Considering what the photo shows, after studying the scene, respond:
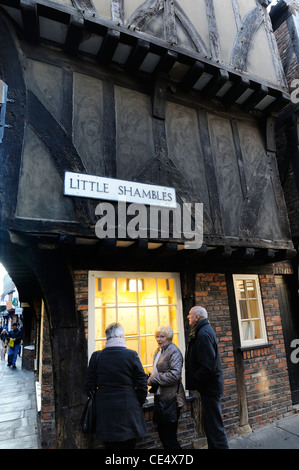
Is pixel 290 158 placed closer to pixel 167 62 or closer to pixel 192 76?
pixel 192 76

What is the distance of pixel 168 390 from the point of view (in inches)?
133

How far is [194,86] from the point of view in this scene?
5406 millimetres

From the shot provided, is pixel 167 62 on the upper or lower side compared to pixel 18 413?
upper

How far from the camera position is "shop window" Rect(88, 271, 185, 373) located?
4332mm

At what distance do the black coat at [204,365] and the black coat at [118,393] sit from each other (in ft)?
2.42

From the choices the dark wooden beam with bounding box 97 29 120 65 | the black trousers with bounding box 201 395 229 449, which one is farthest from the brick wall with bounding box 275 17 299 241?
the dark wooden beam with bounding box 97 29 120 65

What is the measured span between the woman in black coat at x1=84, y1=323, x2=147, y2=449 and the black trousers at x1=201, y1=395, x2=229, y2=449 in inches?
35.1

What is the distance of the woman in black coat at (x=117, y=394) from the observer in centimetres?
276

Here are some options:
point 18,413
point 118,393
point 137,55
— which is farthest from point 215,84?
point 18,413

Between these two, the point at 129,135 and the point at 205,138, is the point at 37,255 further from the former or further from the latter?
the point at 205,138

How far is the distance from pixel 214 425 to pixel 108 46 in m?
5.41

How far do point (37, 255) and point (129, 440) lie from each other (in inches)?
93.6

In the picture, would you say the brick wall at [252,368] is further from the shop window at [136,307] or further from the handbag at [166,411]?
the handbag at [166,411]

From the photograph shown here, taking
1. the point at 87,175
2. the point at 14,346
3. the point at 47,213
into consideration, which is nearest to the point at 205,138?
the point at 87,175
